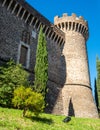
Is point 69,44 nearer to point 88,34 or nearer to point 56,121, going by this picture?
point 88,34

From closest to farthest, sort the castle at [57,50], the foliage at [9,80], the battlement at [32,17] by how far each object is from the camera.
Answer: the foliage at [9,80] < the castle at [57,50] < the battlement at [32,17]

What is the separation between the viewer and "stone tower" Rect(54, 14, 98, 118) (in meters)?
20.6

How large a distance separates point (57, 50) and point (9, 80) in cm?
976

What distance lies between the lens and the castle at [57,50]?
1858 centimetres

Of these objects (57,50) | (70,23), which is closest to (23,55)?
(57,50)

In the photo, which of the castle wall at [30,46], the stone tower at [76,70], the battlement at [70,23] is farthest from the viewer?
the battlement at [70,23]

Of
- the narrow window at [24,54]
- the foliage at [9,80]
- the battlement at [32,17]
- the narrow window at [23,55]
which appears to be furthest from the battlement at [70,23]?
the foliage at [9,80]

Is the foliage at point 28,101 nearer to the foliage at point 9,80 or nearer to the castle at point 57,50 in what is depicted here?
the foliage at point 9,80

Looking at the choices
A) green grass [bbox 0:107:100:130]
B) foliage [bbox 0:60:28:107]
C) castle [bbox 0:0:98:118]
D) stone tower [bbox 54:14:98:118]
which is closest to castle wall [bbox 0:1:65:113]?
castle [bbox 0:0:98:118]

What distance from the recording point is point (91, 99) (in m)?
21.9

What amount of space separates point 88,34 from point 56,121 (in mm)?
16323

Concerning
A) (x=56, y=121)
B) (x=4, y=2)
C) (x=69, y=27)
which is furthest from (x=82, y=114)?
(x=4, y=2)

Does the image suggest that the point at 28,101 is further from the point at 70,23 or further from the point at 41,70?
the point at 70,23

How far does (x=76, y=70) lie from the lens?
902 inches
